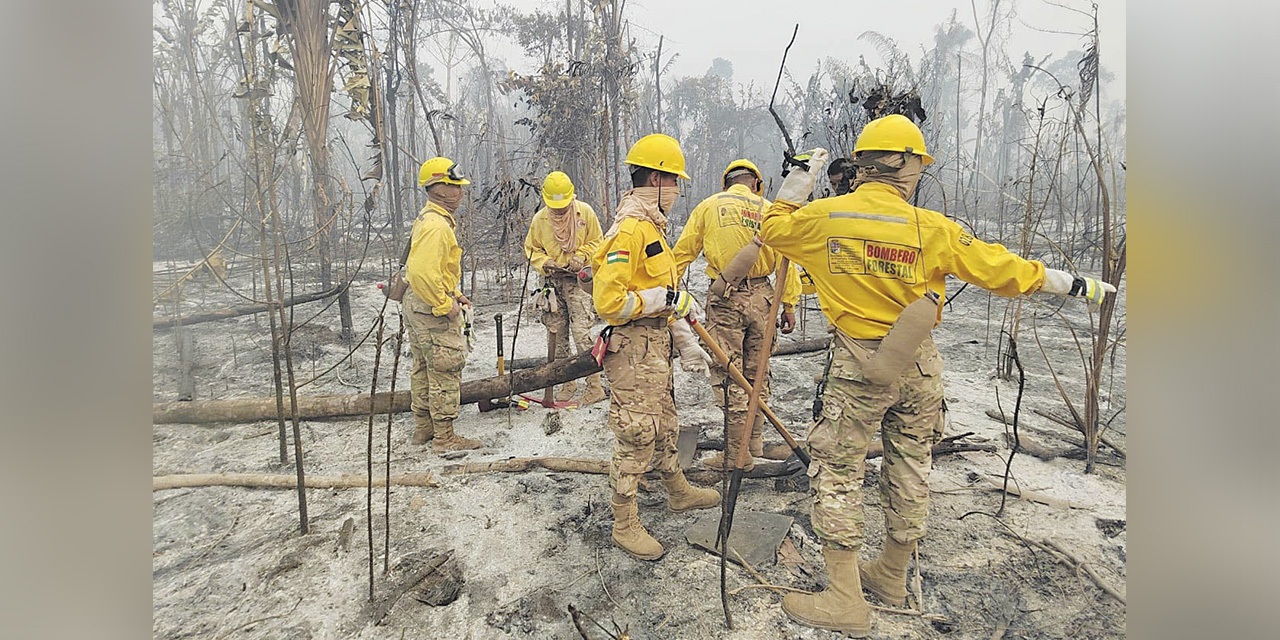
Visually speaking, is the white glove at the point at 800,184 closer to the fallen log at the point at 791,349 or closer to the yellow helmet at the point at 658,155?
the yellow helmet at the point at 658,155

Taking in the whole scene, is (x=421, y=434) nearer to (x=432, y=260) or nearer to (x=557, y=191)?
(x=432, y=260)

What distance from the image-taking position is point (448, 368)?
4184 mm

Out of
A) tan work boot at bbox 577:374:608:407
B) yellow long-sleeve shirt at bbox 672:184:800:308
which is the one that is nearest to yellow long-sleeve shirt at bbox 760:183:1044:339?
yellow long-sleeve shirt at bbox 672:184:800:308

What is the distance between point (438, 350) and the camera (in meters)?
4.14

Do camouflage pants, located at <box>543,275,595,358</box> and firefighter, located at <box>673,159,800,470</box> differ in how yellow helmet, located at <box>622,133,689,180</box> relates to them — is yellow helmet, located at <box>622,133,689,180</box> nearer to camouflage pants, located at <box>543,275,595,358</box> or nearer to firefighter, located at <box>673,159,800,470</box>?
firefighter, located at <box>673,159,800,470</box>

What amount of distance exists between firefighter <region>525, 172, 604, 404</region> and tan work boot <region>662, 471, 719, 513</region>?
2.13 metres

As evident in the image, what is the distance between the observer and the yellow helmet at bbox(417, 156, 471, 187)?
161 inches

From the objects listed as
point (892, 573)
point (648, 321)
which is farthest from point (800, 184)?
point (892, 573)

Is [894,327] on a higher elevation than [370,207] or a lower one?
lower

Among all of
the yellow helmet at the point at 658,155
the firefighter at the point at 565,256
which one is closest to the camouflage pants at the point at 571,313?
the firefighter at the point at 565,256

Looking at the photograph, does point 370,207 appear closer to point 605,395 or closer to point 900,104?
point 605,395
